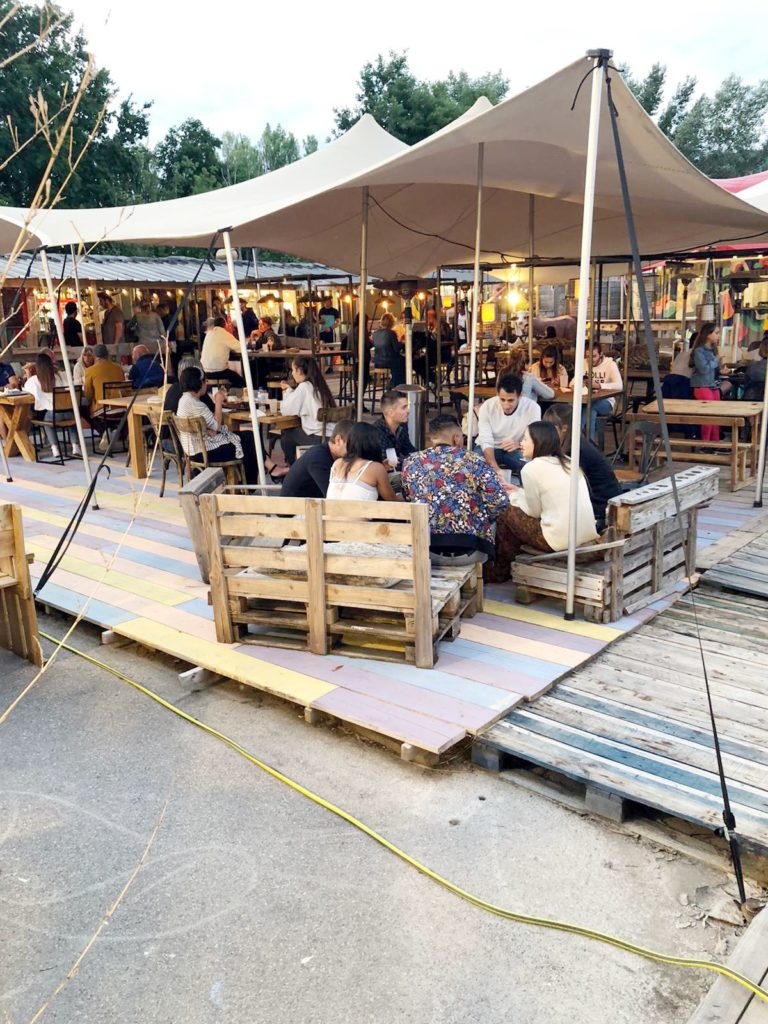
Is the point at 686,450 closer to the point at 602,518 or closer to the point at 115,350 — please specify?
the point at 602,518

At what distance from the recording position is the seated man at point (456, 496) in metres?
4.25

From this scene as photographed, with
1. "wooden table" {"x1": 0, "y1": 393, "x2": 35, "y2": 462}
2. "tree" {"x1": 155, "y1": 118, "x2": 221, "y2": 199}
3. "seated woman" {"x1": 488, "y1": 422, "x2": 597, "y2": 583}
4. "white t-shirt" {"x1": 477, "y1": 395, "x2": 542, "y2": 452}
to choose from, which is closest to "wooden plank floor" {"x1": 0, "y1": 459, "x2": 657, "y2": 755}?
"seated woman" {"x1": 488, "y1": 422, "x2": 597, "y2": 583}

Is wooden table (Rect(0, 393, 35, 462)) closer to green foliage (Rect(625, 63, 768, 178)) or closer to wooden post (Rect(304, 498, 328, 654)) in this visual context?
wooden post (Rect(304, 498, 328, 654))

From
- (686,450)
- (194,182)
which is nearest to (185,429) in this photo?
(686,450)

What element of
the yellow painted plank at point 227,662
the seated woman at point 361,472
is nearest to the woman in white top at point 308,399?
the seated woman at point 361,472

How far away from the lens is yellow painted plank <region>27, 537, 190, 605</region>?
4.89m

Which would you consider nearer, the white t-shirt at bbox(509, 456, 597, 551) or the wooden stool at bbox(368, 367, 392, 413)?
the white t-shirt at bbox(509, 456, 597, 551)

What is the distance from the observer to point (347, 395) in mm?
15188

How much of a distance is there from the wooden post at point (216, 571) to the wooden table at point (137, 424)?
3.73 m

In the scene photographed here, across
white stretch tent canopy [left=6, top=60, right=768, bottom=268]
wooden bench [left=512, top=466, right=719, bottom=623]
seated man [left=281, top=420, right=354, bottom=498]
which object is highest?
white stretch tent canopy [left=6, top=60, right=768, bottom=268]

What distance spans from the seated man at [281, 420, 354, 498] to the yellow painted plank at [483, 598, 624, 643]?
3.82 feet

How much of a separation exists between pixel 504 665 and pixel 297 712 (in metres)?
0.98

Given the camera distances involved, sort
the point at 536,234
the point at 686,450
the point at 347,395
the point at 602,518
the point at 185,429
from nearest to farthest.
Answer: the point at 602,518
the point at 185,429
the point at 686,450
the point at 536,234
the point at 347,395

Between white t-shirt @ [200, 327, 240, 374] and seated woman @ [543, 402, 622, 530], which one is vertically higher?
white t-shirt @ [200, 327, 240, 374]
